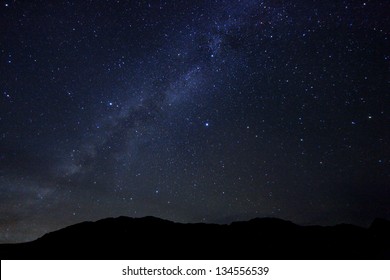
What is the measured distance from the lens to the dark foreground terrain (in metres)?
23.4

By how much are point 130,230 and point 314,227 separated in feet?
60.1

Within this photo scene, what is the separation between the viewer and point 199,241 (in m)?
28.0

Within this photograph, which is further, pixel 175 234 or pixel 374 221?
pixel 175 234

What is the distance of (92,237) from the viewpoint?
29.6 metres

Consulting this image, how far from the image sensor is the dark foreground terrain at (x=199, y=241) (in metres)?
23.4

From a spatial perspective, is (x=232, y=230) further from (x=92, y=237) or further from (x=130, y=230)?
(x=92, y=237)

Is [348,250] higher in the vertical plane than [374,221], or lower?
lower

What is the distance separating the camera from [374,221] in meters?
25.1

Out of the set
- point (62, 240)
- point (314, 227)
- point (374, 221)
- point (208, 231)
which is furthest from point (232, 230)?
point (62, 240)
